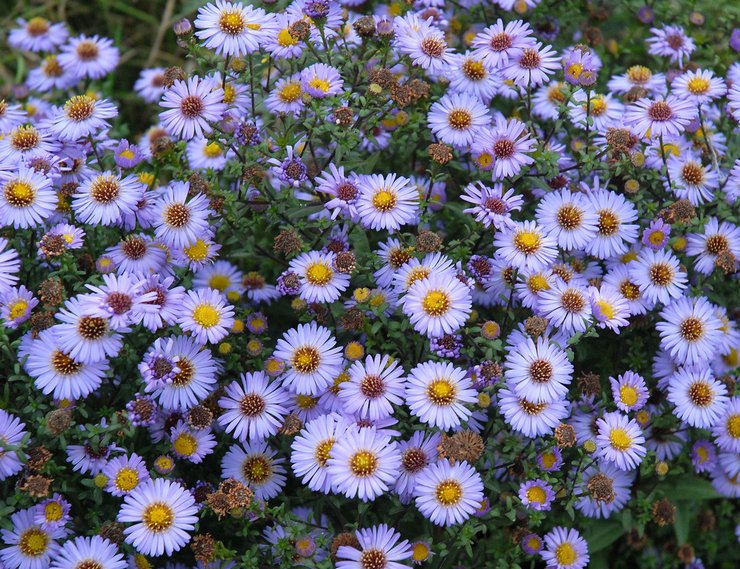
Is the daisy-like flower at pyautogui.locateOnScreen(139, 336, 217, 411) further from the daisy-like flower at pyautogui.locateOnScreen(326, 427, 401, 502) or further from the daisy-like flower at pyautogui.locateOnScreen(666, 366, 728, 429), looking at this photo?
the daisy-like flower at pyautogui.locateOnScreen(666, 366, 728, 429)

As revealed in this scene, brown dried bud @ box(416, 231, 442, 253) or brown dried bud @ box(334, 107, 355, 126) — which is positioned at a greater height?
brown dried bud @ box(334, 107, 355, 126)

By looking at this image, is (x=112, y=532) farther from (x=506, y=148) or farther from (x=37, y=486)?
(x=506, y=148)

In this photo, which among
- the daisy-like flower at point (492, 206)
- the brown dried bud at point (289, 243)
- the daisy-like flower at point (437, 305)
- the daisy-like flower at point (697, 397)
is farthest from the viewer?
the daisy-like flower at point (697, 397)

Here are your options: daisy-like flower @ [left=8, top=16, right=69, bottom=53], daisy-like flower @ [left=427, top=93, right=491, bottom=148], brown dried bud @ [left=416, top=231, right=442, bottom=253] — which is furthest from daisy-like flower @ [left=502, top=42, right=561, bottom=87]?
daisy-like flower @ [left=8, top=16, right=69, bottom=53]

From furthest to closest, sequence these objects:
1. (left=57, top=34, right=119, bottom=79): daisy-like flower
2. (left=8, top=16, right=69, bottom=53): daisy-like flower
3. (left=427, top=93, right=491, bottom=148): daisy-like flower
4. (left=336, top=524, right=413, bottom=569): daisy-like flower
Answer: (left=8, top=16, right=69, bottom=53): daisy-like flower < (left=57, top=34, right=119, bottom=79): daisy-like flower < (left=427, top=93, right=491, bottom=148): daisy-like flower < (left=336, top=524, right=413, bottom=569): daisy-like flower

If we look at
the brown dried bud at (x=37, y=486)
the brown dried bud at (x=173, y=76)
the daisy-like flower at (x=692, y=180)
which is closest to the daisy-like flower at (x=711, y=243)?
the daisy-like flower at (x=692, y=180)

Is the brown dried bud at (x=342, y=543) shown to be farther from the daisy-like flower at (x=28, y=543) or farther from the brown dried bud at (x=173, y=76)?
the brown dried bud at (x=173, y=76)
